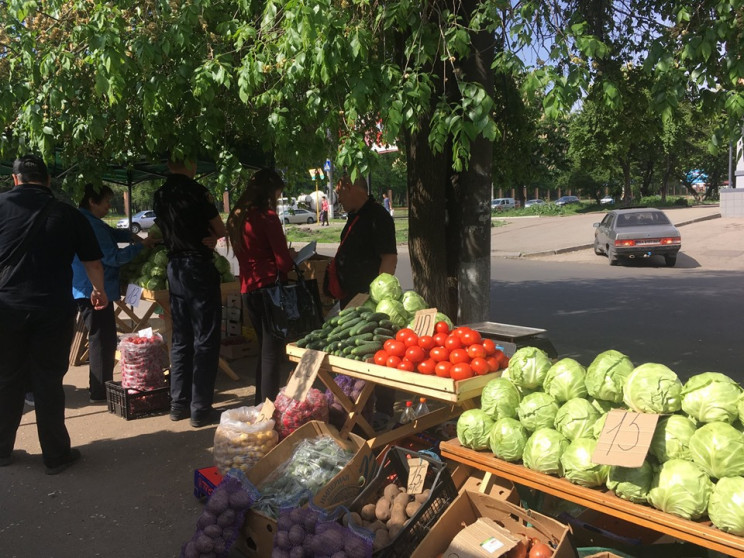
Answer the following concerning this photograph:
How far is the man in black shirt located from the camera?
5.36m

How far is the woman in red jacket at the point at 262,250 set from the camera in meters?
5.14

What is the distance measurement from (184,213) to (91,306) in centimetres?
158

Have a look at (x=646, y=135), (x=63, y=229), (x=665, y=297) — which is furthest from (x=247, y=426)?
(x=665, y=297)

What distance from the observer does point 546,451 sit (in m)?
2.99

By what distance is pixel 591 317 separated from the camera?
10688 mm

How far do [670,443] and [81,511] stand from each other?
341cm

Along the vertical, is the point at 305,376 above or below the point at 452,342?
below

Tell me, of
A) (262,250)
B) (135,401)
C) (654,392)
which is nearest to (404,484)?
(654,392)

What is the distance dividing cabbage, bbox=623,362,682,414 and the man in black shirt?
3.54m

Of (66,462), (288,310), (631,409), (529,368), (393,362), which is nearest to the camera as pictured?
(631,409)

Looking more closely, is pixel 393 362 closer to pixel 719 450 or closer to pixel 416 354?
pixel 416 354

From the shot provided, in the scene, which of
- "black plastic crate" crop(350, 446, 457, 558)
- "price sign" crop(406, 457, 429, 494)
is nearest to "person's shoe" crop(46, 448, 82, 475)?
"black plastic crate" crop(350, 446, 457, 558)

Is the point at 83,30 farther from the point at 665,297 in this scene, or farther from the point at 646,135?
the point at 665,297

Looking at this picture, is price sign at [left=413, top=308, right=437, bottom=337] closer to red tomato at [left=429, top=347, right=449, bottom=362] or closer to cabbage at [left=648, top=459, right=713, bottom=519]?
red tomato at [left=429, top=347, right=449, bottom=362]
